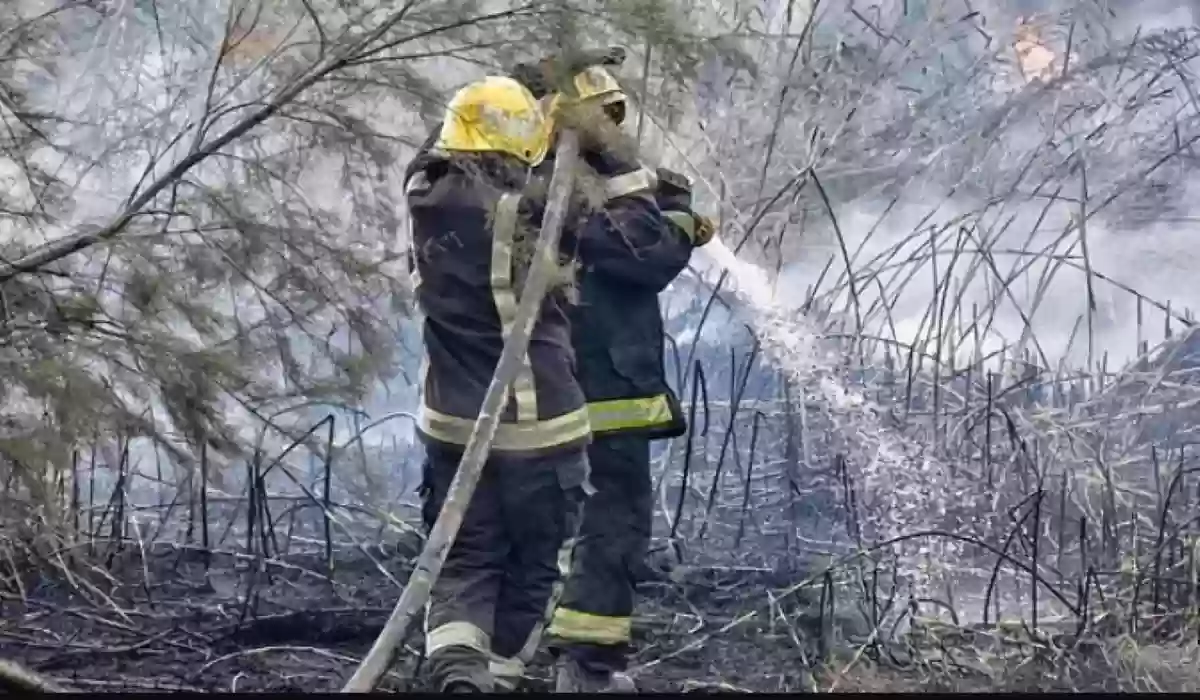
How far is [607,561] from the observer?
2395 mm

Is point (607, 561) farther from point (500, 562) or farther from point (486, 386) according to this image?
point (486, 386)

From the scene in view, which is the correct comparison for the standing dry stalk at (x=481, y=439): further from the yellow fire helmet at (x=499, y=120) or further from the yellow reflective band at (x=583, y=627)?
the yellow reflective band at (x=583, y=627)

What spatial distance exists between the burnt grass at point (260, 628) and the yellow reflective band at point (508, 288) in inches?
12.4

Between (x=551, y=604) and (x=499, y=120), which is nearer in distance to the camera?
(x=499, y=120)

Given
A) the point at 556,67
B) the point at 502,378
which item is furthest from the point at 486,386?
the point at 556,67

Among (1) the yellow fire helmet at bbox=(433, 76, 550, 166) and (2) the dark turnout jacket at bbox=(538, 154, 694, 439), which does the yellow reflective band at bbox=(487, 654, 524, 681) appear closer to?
(2) the dark turnout jacket at bbox=(538, 154, 694, 439)

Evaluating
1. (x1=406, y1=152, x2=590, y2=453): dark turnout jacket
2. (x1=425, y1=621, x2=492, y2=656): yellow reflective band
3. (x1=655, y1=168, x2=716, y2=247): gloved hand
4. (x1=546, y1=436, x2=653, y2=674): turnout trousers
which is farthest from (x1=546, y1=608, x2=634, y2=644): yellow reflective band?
(x1=655, y1=168, x2=716, y2=247): gloved hand

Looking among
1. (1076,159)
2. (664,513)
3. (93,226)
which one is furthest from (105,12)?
(1076,159)

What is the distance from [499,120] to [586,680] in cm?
87

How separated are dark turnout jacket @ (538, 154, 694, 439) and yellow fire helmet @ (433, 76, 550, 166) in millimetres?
43

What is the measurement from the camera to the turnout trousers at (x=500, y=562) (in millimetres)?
2330

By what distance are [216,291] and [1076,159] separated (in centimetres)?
139

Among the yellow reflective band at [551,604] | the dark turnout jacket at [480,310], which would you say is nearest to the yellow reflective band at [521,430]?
the dark turnout jacket at [480,310]

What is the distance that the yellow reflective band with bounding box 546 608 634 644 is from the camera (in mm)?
2361
